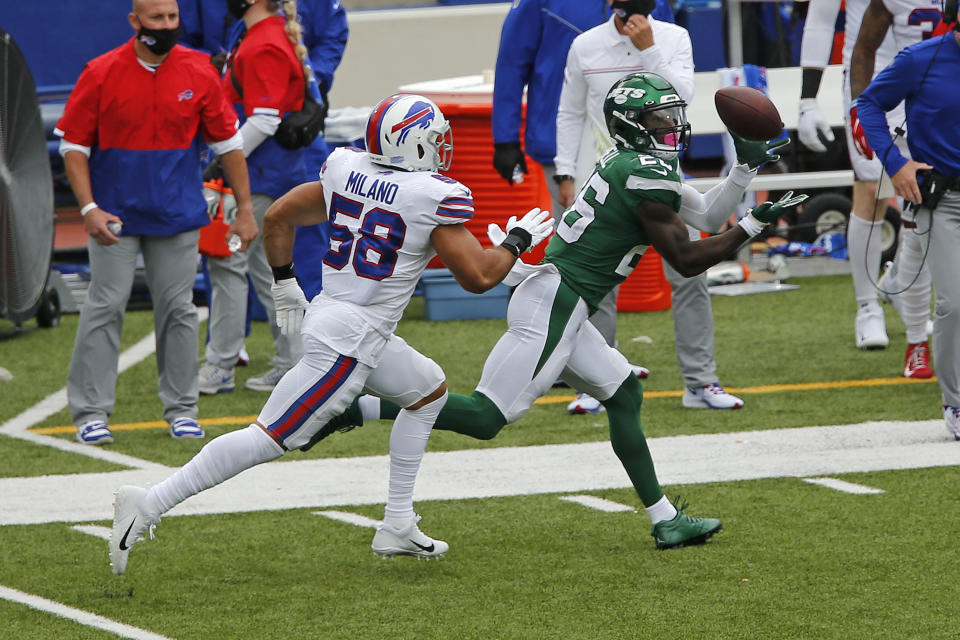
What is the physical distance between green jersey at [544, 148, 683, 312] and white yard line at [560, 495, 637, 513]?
2.73 ft

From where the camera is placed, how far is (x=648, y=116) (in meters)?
4.87

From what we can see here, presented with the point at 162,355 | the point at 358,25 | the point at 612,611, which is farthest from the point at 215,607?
the point at 358,25

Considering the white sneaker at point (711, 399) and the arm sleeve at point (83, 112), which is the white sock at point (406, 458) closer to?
the arm sleeve at point (83, 112)

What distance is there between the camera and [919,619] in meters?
3.99

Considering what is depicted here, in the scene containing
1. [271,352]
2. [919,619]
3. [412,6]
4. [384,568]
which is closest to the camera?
[919,619]

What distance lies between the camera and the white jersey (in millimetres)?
4422

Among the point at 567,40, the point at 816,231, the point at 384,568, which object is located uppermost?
the point at 567,40

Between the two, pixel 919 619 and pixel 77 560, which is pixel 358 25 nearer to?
pixel 77 560

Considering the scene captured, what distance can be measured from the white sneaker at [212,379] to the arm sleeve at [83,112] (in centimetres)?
179

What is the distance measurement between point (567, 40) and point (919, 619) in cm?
384

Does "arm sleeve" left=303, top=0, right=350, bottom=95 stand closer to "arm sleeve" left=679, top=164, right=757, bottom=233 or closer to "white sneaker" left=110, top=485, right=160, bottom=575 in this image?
"arm sleeve" left=679, top=164, right=757, bottom=233

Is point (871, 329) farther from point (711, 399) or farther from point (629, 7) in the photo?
point (629, 7)

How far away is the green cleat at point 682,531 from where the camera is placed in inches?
187

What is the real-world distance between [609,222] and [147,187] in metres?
2.37
